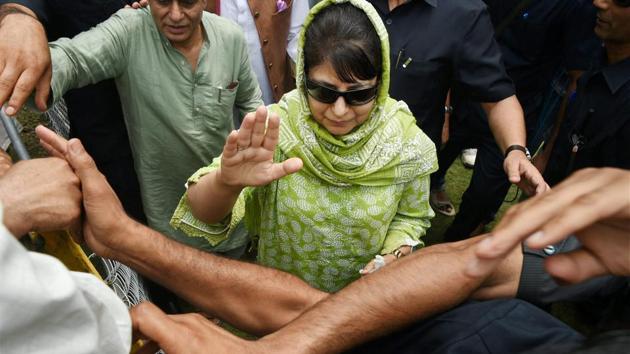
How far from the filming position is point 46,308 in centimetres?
83

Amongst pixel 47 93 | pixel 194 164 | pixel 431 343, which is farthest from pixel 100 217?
pixel 194 164

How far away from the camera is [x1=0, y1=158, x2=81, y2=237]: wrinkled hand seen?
1.31 metres

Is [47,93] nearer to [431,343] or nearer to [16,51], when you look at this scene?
[16,51]

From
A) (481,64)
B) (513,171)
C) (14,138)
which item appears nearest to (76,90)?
(14,138)

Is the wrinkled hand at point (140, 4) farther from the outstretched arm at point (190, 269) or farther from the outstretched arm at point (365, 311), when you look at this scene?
the outstretched arm at point (365, 311)

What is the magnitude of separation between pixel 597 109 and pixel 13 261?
2621mm

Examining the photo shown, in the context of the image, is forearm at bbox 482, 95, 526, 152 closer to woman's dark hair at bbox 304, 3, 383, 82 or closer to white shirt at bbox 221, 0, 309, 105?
woman's dark hair at bbox 304, 3, 383, 82

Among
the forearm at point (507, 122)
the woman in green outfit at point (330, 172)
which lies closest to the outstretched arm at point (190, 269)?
the woman in green outfit at point (330, 172)

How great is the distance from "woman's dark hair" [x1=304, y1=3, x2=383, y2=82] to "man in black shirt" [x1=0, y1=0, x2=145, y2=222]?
3.23ft

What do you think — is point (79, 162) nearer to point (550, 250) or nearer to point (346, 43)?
point (346, 43)

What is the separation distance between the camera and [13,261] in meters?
0.80

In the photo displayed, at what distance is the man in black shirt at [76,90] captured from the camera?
1.77 meters

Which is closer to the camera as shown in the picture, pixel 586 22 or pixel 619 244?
pixel 619 244

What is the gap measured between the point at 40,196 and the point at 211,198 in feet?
1.88
